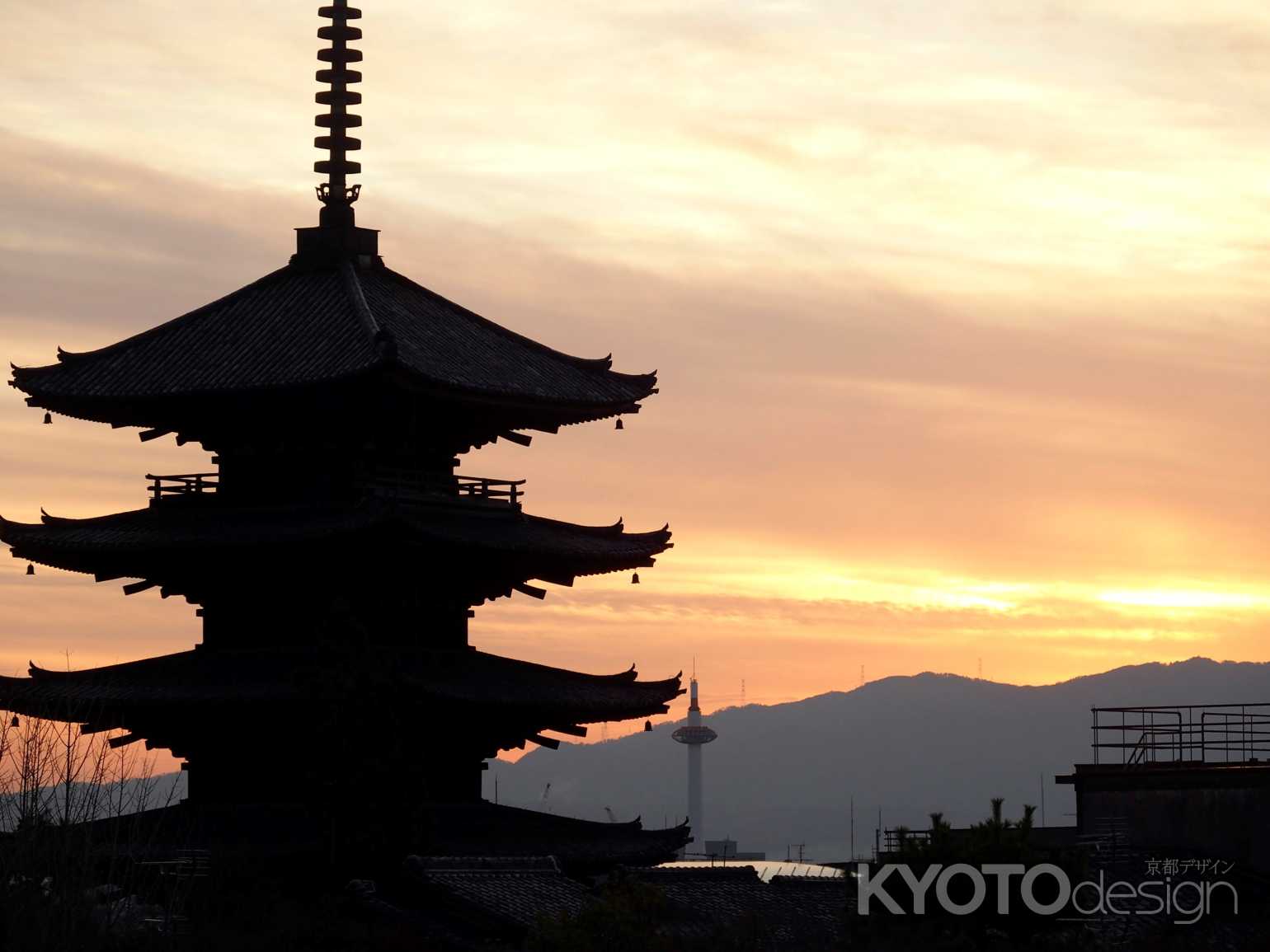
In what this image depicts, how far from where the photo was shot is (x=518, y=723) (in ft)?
194

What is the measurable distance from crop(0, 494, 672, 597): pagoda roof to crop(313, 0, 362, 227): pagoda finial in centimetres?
962

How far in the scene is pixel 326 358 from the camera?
5775cm

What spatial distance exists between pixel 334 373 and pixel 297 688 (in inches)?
320

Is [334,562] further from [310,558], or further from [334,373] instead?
[334,373]

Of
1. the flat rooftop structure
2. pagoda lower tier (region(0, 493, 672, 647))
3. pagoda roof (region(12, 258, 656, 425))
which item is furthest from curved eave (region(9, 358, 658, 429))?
the flat rooftop structure

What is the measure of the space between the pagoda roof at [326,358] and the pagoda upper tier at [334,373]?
47mm

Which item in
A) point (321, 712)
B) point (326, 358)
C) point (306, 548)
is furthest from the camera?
point (326, 358)

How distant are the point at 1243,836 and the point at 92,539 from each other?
102ft

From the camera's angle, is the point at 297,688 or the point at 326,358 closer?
the point at 297,688

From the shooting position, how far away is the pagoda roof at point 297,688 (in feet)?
178

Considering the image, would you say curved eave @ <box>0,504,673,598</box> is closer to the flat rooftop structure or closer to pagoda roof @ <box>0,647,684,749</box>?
pagoda roof @ <box>0,647,684,749</box>

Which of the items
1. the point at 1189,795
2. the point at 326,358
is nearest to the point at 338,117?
the point at 326,358

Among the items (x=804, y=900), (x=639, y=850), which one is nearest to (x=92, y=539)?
(x=639, y=850)

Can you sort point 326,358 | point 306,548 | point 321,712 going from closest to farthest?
point 321,712
point 306,548
point 326,358
